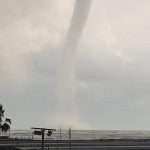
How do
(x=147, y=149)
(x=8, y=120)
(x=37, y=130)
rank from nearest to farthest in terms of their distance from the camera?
(x=37, y=130)
(x=147, y=149)
(x=8, y=120)

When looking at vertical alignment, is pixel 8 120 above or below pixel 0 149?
above

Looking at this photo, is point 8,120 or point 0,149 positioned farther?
point 8,120

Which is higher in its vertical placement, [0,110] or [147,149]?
[0,110]

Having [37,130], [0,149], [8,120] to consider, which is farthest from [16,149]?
[8,120]

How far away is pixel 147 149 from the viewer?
164ft

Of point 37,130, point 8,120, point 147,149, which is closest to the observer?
point 37,130

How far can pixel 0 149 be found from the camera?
4906cm

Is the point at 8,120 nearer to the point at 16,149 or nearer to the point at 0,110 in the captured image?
the point at 0,110

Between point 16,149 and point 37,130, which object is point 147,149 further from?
point 37,130

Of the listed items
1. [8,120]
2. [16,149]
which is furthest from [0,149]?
[8,120]

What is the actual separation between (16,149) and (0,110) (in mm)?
51505

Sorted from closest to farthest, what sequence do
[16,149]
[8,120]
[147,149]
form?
[16,149]
[147,149]
[8,120]

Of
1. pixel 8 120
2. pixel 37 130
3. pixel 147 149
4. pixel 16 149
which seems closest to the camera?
pixel 37 130

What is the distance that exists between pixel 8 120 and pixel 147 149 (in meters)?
52.1
